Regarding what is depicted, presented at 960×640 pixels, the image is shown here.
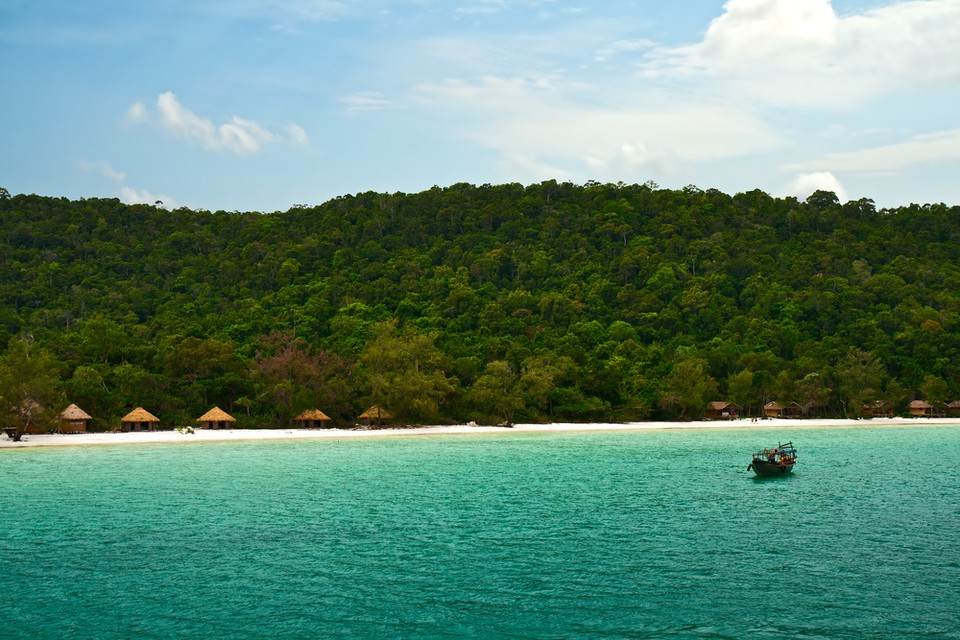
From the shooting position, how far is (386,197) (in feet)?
408

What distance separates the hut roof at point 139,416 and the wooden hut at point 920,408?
68641 millimetres

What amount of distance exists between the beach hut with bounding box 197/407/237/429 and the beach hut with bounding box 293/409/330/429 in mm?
5045

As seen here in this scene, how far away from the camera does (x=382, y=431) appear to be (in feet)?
204

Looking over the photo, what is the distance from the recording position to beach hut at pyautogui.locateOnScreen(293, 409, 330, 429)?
6419 centimetres

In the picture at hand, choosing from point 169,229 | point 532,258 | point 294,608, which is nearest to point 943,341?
point 532,258

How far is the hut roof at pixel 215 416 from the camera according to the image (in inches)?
2409

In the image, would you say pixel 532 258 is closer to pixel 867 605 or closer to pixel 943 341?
pixel 943 341

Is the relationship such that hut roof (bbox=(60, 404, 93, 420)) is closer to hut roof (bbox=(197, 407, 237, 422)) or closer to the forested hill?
the forested hill

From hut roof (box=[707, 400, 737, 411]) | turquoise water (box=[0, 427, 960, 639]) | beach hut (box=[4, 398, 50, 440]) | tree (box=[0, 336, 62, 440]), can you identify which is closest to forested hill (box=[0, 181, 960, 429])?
tree (box=[0, 336, 62, 440])

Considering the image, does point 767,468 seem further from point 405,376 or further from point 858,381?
point 858,381

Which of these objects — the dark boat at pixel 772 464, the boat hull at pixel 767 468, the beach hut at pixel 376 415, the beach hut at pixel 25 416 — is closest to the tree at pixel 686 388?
the beach hut at pixel 376 415

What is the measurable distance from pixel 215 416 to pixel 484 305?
126ft

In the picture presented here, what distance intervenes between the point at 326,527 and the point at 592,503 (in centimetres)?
894

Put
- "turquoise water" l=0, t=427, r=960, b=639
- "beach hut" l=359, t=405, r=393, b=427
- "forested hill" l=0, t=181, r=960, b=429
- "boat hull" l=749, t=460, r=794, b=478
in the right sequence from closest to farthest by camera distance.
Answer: "turquoise water" l=0, t=427, r=960, b=639, "boat hull" l=749, t=460, r=794, b=478, "beach hut" l=359, t=405, r=393, b=427, "forested hill" l=0, t=181, r=960, b=429
